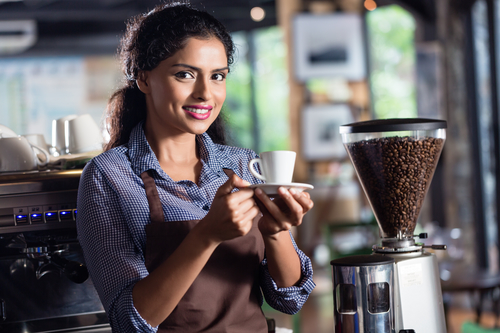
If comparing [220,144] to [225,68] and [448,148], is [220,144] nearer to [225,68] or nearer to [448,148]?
[225,68]

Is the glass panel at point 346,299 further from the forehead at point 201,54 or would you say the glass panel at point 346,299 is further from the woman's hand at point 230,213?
the forehead at point 201,54

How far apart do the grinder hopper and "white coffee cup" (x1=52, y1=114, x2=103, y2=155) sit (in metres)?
0.77

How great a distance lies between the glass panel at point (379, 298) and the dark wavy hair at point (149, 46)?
24.8 inches

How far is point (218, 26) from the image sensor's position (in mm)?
1329

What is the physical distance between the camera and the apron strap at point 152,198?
1178mm

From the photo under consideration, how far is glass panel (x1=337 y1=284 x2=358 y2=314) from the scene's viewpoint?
1.18m

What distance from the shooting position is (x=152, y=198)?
1205mm

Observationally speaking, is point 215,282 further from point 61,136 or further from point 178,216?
point 61,136

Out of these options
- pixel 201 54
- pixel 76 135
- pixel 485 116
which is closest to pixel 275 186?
pixel 201 54

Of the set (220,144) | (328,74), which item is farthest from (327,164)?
(220,144)

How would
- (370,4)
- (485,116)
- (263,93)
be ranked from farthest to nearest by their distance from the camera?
(263,93) → (370,4) → (485,116)

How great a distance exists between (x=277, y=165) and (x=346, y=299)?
1.32 ft

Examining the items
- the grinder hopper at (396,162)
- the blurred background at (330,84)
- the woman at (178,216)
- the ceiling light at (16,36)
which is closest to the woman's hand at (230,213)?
the woman at (178,216)

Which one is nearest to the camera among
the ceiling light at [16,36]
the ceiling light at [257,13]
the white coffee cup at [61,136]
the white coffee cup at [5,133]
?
the white coffee cup at [5,133]
